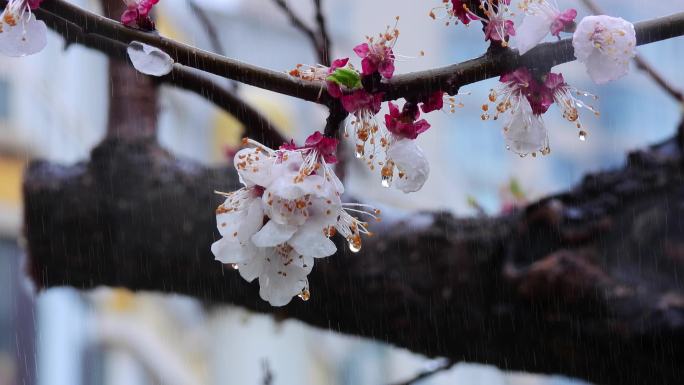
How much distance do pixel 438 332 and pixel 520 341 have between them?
0.40 ft

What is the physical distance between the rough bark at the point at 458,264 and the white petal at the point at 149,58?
0.71 meters

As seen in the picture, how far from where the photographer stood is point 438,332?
54.0 inches

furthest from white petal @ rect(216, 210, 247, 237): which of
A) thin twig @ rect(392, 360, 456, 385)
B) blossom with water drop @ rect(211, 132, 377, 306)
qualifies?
thin twig @ rect(392, 360, 456, 385)

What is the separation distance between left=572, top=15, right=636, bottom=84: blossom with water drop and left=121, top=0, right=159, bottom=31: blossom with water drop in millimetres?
359

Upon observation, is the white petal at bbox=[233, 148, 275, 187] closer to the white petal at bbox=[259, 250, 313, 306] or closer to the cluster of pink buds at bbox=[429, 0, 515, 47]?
the white petal at bbox=[259, 250, 313, 306]

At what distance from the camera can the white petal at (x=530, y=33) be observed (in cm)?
77

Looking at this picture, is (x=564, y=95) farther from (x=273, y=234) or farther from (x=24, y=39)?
(x=24, y=39)

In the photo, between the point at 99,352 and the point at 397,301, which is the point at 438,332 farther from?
the point at 99,352

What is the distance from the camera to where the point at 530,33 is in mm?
768

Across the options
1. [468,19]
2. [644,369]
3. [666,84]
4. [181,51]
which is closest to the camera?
[181,51]

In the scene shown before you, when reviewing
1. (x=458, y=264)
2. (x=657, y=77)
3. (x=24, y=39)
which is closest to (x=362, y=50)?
(x=24, y=39)

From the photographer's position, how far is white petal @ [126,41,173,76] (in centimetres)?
73

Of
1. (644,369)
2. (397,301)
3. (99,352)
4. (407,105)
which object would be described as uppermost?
(407,105)

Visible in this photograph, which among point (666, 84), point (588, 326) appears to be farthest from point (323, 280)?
point (666, 84)
